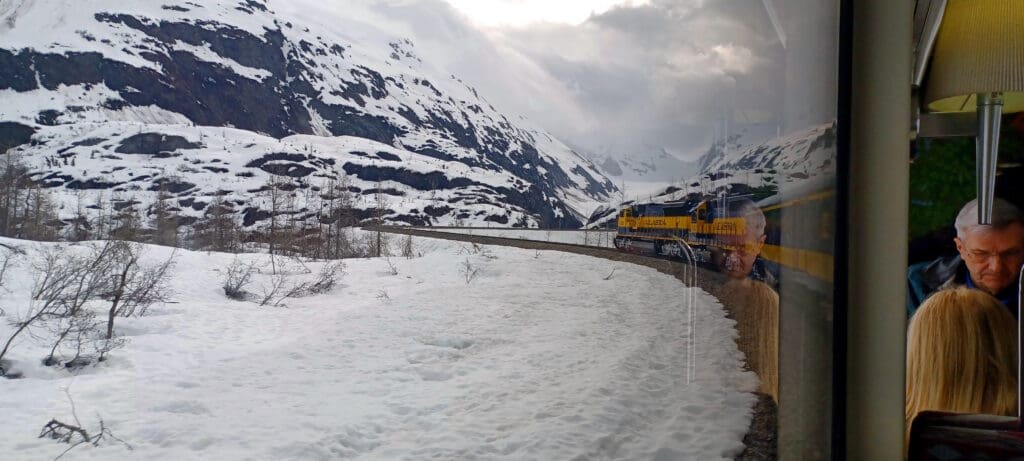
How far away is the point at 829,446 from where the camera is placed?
1345mm

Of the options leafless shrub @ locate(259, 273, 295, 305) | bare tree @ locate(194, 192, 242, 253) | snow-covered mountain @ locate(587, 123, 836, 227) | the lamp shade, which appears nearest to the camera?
bare tree @ locate(194, 192, 242, 253)

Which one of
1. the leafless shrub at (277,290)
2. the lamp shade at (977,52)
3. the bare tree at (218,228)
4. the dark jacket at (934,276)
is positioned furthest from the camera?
the dark jacket at (934,276)

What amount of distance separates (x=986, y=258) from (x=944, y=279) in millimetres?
146

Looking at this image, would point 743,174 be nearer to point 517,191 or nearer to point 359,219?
point 517,191

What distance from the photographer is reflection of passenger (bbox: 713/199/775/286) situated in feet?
4.27

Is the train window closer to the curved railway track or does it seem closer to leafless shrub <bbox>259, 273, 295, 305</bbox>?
the curved railway track

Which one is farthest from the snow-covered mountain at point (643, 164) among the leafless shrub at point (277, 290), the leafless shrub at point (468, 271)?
the leafless shrub at point (277, 290)

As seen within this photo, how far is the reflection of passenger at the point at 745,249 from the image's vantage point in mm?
1302

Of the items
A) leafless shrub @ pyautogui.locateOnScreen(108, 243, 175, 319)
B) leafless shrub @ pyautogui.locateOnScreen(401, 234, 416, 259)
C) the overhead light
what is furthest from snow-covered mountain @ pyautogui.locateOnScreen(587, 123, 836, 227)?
leafless shrub @ pyautogui.locateOnScreen(108, 243, 175, 319)

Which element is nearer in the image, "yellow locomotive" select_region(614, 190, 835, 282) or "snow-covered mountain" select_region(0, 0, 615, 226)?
"snow-covered mountain" select_region(0, 0, 615, 226)

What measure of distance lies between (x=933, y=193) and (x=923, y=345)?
440 millimetres

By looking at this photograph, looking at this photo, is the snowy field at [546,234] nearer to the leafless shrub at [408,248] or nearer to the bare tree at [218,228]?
the leafless shrub at [408,248]

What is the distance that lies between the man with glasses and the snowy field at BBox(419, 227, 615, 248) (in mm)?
983

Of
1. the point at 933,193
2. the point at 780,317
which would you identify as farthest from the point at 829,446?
the point at 933,193
